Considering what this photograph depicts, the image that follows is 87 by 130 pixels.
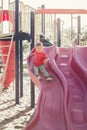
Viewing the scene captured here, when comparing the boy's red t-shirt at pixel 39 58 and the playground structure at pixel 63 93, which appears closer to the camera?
the playground structure at pixel 63 93

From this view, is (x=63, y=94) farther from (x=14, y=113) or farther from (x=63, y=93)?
(x=14, y=113)

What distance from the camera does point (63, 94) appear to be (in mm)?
6395

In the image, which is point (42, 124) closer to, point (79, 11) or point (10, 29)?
point (79, 11)

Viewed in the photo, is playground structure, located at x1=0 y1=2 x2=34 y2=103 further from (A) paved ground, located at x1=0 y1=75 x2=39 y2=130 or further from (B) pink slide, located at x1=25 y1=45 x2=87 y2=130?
(B) pink slide, located at x1=25 y1=45 x2=87 y2=130

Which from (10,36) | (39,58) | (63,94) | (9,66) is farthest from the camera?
(9,66)

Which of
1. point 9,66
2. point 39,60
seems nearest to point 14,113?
point 39,60

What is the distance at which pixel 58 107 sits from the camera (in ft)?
19.8

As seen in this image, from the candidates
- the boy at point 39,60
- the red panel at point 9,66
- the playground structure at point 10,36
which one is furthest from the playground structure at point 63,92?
the red panel at point 9,66

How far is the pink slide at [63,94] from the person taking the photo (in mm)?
5591

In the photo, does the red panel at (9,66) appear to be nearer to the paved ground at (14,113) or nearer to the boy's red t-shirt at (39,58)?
the paved ground at (14,113)

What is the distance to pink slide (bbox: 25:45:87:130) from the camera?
18.3ft

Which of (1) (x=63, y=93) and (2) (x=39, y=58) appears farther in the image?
(2) (x=39, y=58)

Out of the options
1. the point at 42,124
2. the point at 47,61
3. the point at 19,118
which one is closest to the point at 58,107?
the point at 42,124

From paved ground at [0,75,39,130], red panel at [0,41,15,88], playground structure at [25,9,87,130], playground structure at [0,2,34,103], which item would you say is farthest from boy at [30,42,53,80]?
red panel at [0,41,15,88]
